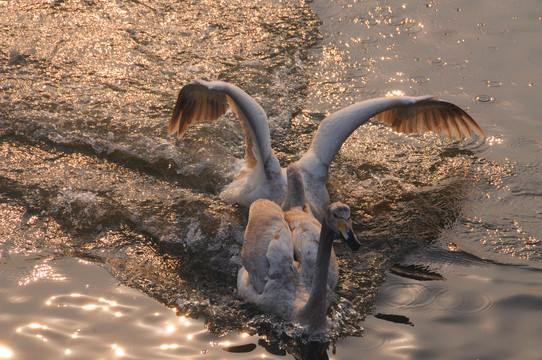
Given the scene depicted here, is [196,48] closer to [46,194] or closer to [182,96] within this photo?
[182,96]

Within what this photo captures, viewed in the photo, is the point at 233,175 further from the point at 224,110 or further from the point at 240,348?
the point at 240,348

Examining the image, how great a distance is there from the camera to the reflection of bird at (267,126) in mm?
6906

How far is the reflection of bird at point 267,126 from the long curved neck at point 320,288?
158 cm

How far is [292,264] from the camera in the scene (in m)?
5.60

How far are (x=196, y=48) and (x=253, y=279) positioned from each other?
5.45m

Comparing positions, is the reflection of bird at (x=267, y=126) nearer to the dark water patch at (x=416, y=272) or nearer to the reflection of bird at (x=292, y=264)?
the reflection of bird at (x=292, y=264)

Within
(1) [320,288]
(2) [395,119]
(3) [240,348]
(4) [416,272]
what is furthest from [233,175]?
(3) [240,348]

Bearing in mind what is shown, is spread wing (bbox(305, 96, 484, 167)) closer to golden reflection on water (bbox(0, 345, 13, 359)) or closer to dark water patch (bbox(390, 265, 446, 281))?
dark water patch (bbox(390, 265, 446, 281))

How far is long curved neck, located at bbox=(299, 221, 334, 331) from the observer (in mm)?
5090

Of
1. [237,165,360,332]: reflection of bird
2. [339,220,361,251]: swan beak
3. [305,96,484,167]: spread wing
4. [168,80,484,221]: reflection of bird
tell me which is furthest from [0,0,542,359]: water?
[339,220,361,251]: swan beak

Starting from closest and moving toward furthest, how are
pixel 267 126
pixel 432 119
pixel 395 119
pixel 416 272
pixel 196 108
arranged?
pixel 416 272, pixel 267 126, pixel 196 108, pixel 432 119, pixel 395 119

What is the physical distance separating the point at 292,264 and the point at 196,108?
8.59 ft

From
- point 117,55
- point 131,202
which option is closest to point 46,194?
point 131,202

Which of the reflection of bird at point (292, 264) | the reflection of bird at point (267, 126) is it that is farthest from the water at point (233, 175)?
the reflection of bird at point (267, 126)
